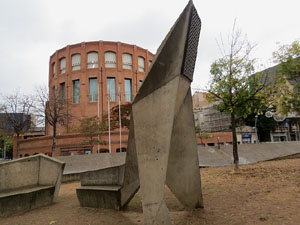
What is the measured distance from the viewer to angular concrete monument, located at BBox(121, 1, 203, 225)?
4.27 metres

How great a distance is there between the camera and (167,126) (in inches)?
175

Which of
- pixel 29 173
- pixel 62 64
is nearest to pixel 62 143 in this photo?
pixel 62 64

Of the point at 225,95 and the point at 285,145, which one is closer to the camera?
the point at 225,95

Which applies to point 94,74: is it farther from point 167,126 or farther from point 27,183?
point 167,126

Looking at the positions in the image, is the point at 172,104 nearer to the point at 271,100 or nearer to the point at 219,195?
the point at 219,195

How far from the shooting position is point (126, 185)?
5.89m

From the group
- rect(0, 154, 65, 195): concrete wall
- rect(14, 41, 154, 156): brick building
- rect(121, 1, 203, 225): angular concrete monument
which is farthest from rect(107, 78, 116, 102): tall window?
rect(121, 1, 203, 225): angular concrete monument

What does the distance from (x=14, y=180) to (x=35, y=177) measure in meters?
0.65

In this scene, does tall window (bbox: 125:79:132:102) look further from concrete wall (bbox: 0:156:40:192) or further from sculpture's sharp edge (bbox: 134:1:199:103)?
sculpture's sharp edge (bbox: 134:1:199:103)

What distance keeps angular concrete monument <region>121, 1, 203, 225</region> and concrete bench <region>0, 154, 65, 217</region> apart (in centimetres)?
403

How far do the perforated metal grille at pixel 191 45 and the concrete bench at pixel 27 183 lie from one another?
5444 millimetres

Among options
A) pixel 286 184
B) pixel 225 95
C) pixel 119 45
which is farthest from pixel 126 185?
pixel 119 45

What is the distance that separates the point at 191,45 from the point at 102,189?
440cm

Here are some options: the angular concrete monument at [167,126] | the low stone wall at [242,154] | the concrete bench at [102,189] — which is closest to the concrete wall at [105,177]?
the concrete bench at [102,189]
